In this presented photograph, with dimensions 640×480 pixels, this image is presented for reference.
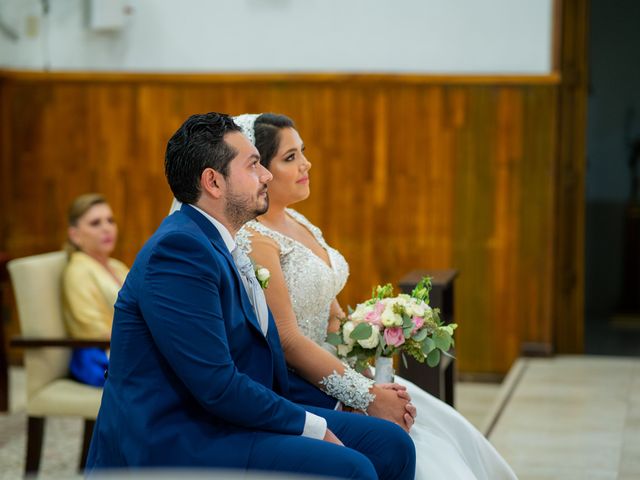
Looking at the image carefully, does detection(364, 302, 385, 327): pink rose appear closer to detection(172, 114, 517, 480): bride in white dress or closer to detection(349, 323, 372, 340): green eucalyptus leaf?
detection(349, 323, 372, 340): green eucalyptus leaf

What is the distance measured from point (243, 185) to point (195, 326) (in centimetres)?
43

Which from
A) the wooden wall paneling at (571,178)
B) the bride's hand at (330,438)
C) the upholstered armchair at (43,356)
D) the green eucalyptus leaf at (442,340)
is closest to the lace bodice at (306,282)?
the green eucalyptus leaf at (442,340)

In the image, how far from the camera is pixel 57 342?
4402 millimetres

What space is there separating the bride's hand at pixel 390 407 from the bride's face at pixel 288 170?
733 mm

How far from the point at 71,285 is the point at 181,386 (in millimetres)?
2221

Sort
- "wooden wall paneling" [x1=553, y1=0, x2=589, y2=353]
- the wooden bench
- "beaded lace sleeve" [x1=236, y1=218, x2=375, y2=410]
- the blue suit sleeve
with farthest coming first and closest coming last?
"wooden wall paneling" [x1=553, y1=0, x2=589, y2=353], the wooden bench, "beaded lace sleeve" [x1=236, y1=218, x2=375, y2=410], the blue suit sleeve

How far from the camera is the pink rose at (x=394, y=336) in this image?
325 centimetres

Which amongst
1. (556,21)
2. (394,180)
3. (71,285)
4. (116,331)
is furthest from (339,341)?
(556,21)

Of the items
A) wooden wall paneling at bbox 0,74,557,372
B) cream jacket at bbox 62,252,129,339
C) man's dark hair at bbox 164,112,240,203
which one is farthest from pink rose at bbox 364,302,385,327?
wooden wall paneling at bbox 0,74,557,372

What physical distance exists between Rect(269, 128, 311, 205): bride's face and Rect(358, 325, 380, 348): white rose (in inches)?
21.0

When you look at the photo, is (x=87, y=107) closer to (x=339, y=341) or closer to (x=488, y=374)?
(x=488, y=374)

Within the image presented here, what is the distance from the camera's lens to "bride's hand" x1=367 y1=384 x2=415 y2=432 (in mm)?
3137

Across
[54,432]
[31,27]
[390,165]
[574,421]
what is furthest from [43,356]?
[31,27]

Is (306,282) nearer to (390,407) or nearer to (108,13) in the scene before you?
(390,407)
